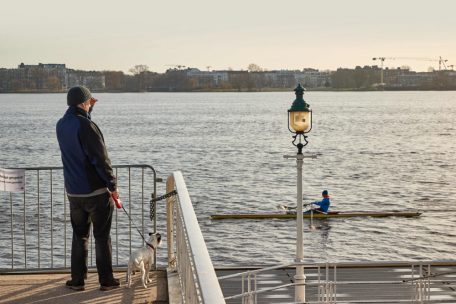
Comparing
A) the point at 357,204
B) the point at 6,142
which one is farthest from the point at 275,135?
the point at 357,204

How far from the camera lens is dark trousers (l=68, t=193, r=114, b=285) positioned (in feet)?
25.6

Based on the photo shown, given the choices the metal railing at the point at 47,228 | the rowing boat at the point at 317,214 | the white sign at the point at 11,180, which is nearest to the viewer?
the white sign at the point at 11,180

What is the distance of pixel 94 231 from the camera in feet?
26.1

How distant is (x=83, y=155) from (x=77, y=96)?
0.55m

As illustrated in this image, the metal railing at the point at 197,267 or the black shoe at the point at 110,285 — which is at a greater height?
the metal railing at the point at 197,267

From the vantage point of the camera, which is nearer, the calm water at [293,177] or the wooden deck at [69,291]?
the wooden deck at [69,291]

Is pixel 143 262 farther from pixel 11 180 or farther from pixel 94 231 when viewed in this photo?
pixel 11 180

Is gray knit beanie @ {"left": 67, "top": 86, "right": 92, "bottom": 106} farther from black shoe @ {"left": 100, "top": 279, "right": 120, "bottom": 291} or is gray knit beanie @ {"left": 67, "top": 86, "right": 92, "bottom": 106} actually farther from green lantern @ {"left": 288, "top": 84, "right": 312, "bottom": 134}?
green lantern @ {"left": 288, "top": 84, "right": 312, "bottom": 134}

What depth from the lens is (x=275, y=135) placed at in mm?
114812

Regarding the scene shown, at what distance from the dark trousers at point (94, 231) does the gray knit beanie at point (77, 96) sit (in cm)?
88

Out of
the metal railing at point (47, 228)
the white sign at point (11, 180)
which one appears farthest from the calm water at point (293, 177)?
the white sign at point (11, 180)

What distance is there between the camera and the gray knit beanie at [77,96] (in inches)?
305

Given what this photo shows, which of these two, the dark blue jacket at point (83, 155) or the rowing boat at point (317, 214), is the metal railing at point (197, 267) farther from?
the rowing boat at point (317, 214)

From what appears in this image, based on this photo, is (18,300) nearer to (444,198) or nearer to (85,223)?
(85,223)
